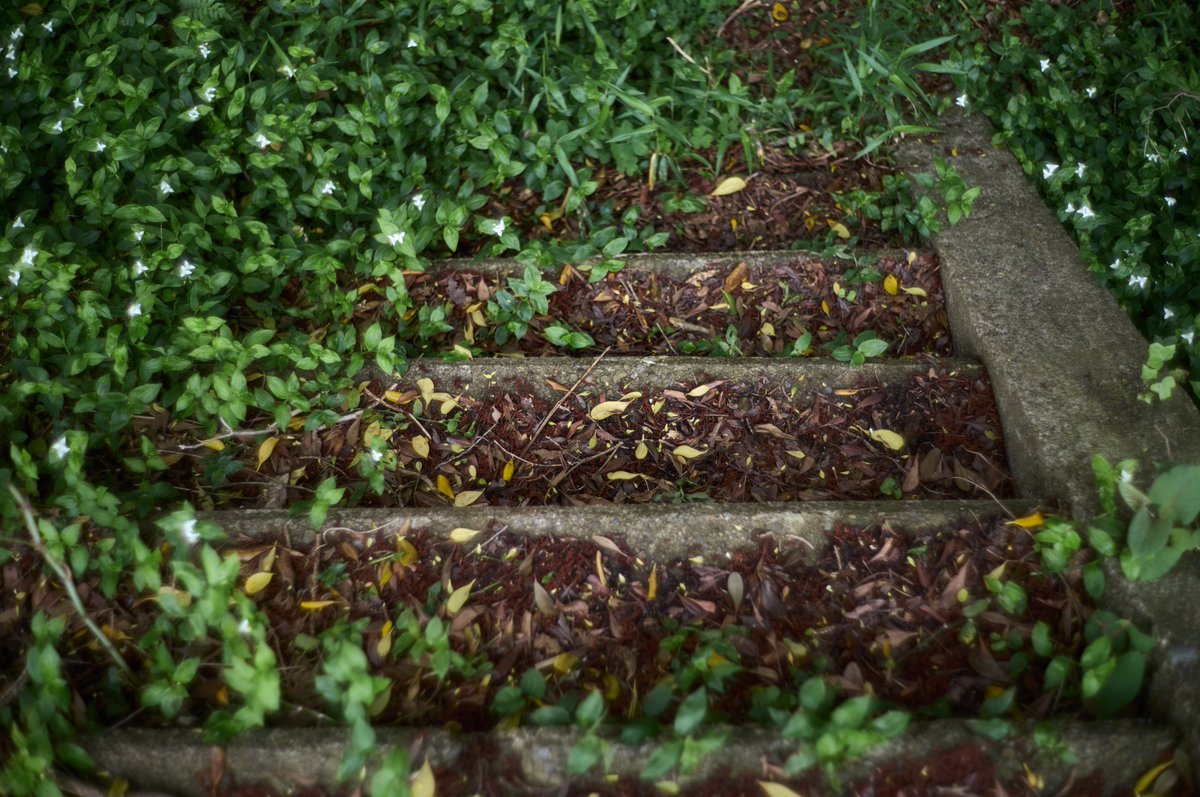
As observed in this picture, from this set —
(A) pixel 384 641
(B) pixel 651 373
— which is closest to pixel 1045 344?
(B) pixel 651 373

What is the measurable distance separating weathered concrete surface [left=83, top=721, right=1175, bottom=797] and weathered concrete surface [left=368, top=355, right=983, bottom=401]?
3.25 feet

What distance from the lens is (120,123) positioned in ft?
8.50

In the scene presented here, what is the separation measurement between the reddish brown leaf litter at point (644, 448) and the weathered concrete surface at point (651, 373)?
2 cm

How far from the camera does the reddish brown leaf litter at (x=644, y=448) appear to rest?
82.6 inches

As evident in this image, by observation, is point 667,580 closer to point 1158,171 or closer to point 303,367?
point 303,367

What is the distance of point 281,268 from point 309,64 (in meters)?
0.85

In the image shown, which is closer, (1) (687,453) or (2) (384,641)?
(2) (384,641)

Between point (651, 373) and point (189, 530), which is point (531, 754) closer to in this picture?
point (189, 530)

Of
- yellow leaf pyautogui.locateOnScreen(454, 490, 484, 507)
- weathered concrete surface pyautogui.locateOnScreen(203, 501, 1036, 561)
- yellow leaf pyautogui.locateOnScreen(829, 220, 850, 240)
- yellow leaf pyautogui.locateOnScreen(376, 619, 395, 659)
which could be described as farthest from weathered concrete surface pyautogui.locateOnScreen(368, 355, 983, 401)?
yellow leaf pyautogui.locateOnScreen(376, 619, 395, 659)

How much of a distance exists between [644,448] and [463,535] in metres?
0.56

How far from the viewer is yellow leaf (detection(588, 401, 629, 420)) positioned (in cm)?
224

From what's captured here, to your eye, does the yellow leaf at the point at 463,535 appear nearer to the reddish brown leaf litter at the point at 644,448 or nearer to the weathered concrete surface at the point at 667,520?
the weathered concrete surface at the point at 667,520

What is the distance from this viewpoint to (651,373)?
227 cm

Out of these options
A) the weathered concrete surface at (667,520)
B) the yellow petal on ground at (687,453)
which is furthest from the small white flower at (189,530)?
the yellow petal on ground at (687,453)
